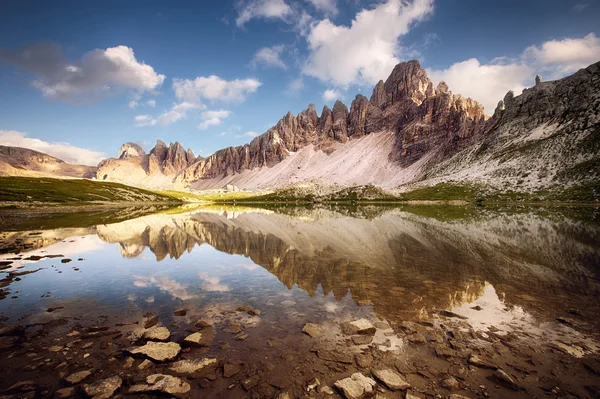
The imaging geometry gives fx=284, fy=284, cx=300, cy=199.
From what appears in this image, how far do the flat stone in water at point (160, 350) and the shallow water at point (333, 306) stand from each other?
0.43 m

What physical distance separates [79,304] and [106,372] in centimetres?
732

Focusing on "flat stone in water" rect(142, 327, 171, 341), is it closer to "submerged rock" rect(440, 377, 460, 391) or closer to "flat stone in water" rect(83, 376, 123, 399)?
"flat stone in water" rect(83, 376, 123, 399)

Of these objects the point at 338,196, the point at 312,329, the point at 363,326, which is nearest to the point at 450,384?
the point at 363,326

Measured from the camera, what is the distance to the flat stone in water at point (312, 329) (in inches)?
415

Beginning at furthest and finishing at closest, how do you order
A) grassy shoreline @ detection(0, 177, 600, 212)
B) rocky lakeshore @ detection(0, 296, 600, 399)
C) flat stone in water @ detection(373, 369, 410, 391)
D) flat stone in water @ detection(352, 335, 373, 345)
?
grassy shoreline @ detection(0, 177, 600, 212), flat stone in water @ detection(352, 335, 373, 345), flat stone in water @ detection(373, 369, 410, 391), rocky lakeshore @ detection(0, 296, 600, 399)

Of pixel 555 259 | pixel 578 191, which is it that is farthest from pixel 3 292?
pixel 578 191

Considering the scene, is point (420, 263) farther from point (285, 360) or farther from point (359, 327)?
point (285, 360)

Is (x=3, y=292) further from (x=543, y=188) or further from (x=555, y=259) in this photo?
(x=543, y=188)

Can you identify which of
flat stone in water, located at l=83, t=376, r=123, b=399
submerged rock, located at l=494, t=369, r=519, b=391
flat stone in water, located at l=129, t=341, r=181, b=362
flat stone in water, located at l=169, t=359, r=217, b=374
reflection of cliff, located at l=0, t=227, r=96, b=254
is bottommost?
reflection of cliff, located at l=0, t=227, r=96, b=254

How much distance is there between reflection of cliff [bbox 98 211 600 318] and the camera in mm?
14742

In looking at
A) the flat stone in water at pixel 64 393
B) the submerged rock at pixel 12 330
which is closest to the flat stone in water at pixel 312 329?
the flat stone in water at pixel 64 393

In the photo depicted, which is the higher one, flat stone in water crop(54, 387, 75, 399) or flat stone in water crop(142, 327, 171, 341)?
flat stone in water crop(54, 387, 75, 399)

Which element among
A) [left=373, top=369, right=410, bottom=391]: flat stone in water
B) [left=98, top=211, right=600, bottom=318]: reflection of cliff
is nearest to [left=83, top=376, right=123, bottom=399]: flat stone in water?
[left=373, top=369, right=410, bottom=391]: flat stone in water

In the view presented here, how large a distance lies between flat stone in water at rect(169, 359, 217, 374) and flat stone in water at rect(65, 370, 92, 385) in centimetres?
221
